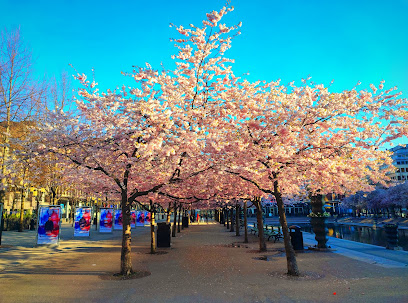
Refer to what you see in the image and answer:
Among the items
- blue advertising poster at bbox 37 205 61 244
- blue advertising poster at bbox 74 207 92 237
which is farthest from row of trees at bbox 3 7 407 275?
blue advertising poster at bbox 74 207 92 237

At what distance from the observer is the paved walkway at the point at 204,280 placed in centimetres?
793

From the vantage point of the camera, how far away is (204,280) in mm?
10008

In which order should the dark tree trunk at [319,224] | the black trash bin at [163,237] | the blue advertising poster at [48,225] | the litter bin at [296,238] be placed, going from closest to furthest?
the litter bin at [296,238], the dark tree trunk at [319,224], the blue advertising poster at [48,225], the black trash bin at [163,237]

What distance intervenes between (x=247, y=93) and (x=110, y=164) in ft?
19.6

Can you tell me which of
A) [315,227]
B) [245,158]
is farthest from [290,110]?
[315,227]

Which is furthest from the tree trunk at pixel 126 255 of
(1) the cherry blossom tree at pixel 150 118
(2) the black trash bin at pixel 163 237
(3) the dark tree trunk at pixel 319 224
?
(3) the dark tree trunk at pixel 319 224

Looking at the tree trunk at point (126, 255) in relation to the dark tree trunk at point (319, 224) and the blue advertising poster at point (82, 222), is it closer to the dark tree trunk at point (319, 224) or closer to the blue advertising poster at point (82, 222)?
the dark tree trunk at point (319, 224)

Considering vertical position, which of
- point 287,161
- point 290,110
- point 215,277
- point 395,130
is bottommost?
point 215,277

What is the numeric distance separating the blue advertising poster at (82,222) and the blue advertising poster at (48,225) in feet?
18.0

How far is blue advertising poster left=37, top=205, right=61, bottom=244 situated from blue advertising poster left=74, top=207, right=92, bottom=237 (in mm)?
5493

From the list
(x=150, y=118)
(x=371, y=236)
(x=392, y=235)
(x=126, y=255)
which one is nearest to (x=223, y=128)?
(x=150, y=118)

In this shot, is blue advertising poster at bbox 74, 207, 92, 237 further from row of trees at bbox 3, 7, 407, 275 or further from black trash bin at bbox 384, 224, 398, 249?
black trash bin at bbox 384, 224, 398, 249

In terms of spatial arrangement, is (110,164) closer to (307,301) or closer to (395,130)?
(307,301)

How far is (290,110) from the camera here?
35.4ft
